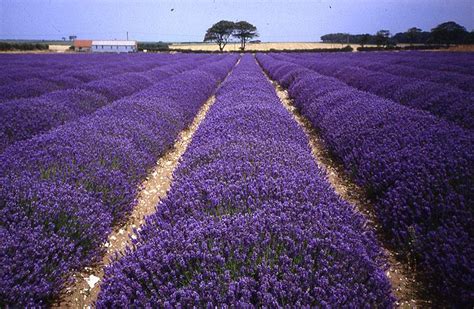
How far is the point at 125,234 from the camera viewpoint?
11.4 ft

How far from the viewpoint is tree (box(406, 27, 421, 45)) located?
236 ft

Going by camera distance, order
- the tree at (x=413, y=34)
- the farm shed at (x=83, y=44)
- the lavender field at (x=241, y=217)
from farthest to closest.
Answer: the farm shed at (x=83, y=44) < the tree at (x=413, y=34) < the lavender field at (x=241, y=217)

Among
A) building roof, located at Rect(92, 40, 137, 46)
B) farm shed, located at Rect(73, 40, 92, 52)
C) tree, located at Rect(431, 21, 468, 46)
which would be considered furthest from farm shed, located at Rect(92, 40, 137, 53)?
tree, located at Rect(431, 21, 468, 46)

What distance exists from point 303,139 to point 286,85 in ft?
34.0

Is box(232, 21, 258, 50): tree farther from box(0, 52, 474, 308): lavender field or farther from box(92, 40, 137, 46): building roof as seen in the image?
box(0, 52, 474, 308): lavender field

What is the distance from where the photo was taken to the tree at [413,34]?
72062 millimetres

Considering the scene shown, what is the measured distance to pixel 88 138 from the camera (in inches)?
167

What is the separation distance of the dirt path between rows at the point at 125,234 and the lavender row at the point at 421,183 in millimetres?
2070

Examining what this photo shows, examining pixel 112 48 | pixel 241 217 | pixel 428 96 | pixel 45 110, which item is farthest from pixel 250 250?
pixel 112 48

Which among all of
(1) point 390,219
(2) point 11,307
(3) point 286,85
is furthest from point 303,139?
(3) point 286,85

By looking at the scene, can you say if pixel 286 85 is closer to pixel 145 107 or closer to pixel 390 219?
pixel 145 107

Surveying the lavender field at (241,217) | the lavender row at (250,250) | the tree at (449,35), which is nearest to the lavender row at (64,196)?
the lavender field at (241,217)

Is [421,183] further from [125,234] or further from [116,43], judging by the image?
[116,43]

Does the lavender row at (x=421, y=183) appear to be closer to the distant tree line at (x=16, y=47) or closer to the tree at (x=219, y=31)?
the distant tree line at (x=16, y=47)
